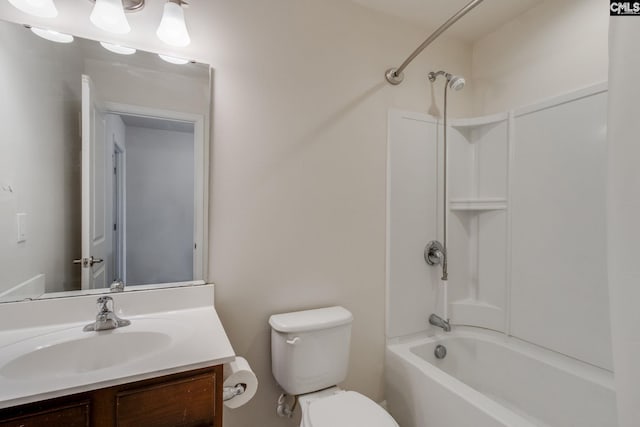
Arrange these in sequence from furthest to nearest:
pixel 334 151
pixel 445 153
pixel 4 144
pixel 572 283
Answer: pixel 445 153 < pixel 334 151 < pixel 572 283 < pixel 4 144

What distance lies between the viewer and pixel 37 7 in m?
1.09

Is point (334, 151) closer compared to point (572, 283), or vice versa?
point (572, 283)

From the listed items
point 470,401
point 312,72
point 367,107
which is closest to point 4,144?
point 312,72

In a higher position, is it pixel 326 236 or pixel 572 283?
pixel 326 236

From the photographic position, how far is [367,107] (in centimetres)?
175

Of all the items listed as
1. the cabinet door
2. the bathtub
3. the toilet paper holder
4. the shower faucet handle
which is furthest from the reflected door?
the shower faucet handle

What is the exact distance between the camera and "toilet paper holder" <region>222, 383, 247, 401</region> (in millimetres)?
1082

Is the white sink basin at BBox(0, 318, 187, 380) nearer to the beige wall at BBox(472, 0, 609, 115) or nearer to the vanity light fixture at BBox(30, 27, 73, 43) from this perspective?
the vanity light fixture at BBox(30, 27, 73, 43)

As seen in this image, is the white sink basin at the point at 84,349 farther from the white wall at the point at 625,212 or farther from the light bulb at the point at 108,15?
the white wall at the point at 625,212

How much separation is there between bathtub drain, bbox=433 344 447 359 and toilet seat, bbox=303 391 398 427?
0.75 metres

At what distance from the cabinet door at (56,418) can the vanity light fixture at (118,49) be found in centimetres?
128

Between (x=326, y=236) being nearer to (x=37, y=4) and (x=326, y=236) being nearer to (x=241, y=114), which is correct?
(x=241, y=114)

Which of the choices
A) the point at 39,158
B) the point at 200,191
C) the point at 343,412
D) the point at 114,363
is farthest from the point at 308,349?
the point at 39,158

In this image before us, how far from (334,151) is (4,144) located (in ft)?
4.49
